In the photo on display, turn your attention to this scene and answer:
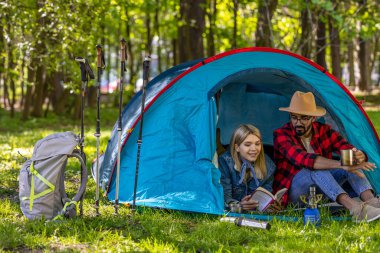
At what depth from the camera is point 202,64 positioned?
5812mm

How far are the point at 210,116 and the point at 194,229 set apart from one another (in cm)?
122

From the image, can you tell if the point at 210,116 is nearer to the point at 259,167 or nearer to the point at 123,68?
the point at 259,167

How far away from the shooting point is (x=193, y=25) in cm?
1348

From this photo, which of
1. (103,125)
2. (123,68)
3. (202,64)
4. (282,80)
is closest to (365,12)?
(103,125)

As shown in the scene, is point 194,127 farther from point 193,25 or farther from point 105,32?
point 105,32

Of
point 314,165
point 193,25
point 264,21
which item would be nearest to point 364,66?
point 264,21

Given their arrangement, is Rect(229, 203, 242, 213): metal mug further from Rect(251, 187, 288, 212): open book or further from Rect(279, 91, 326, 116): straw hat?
Rect(279, 91, 326, 116): straw hat

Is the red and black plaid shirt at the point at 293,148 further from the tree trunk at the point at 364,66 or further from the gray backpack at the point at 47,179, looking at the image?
the tree trunk at the point at 364,66

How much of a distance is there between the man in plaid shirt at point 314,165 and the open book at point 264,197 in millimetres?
110

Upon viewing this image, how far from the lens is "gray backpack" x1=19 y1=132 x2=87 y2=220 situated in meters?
4.86

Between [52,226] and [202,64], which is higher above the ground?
[202,64]

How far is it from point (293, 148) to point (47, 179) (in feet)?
7.03

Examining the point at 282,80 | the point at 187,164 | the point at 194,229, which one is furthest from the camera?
the point at 282,80

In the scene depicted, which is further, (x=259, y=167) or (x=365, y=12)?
(x=365, y=12)
